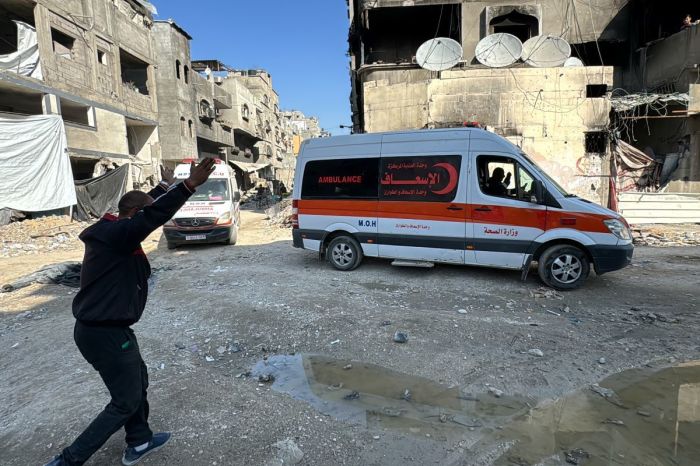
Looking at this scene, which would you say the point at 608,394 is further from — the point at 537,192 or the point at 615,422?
the point at 537,192

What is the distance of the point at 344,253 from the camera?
7.76 meters

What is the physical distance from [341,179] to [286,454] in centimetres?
564

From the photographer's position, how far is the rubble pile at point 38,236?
12047mm

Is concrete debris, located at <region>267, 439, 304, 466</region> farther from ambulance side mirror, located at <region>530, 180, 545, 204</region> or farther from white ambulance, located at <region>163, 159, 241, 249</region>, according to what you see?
white ambulance, located at <region>163, 159, 241, 249</region>

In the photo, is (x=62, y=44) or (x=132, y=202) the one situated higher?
(x=62, y=44)

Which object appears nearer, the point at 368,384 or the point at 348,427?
the point at 348,427

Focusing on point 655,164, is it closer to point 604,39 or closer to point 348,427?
point 604,39

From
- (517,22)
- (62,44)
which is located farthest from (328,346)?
(62,44)

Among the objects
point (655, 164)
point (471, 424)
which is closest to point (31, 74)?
point (471, 424)

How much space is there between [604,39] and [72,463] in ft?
80.4

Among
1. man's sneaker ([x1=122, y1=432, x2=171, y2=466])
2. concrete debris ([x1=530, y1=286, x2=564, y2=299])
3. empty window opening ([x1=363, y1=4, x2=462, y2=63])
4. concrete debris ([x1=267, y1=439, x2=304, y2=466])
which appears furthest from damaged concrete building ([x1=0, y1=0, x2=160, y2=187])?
concrete debris ([x1=530, y1=286, x2=564, y2=299])

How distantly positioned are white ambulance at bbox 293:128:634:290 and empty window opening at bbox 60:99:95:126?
54.5ft

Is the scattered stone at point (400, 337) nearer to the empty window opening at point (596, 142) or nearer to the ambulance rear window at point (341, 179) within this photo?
the ambulance rear window at point (341, 179)

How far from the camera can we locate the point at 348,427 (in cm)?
298
